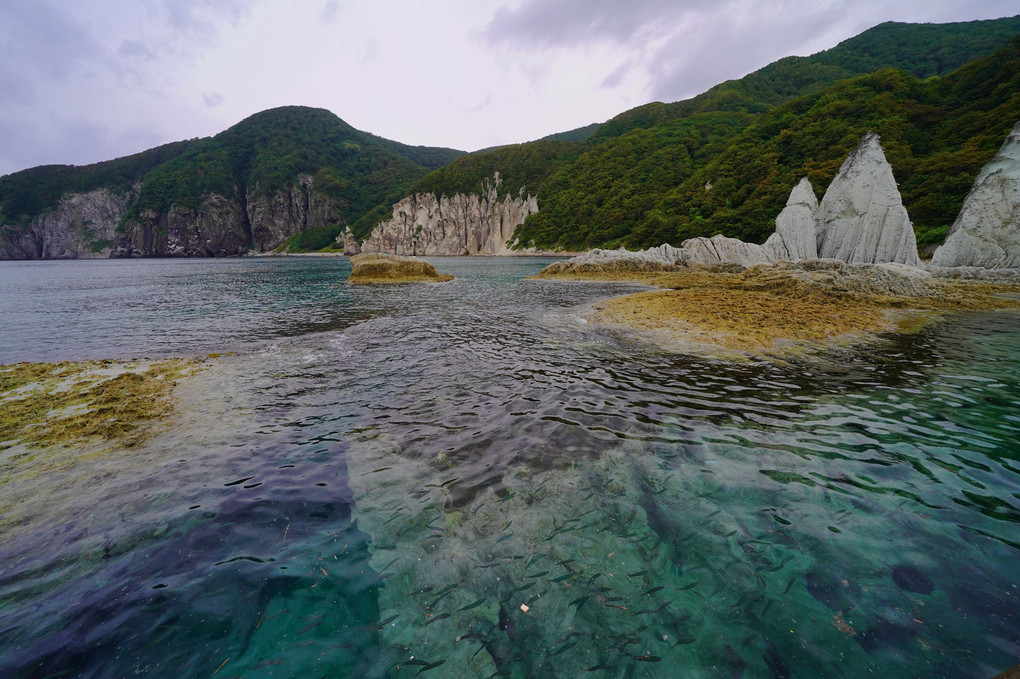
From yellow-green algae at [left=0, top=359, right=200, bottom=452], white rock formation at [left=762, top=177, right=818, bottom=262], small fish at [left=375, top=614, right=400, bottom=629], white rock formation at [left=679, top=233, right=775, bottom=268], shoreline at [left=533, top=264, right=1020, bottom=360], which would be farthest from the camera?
white rock formation at [left=679, top=233, right=775, bottom=268]

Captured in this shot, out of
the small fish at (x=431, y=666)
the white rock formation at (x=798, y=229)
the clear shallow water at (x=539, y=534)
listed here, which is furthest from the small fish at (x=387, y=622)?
the white rock formation at (x=798, y=229)

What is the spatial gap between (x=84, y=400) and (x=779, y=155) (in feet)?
320

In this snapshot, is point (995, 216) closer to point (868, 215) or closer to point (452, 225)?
point (868, 215)

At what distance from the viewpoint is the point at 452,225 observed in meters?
158

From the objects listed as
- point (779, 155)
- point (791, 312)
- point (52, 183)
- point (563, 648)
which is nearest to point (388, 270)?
point (791, 312)

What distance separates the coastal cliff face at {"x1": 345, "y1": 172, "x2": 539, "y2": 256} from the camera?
150875mm

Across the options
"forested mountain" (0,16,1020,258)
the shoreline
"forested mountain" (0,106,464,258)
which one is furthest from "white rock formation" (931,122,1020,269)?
"forested mountain" (0,106,464,258)

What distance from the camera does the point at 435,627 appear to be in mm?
3814

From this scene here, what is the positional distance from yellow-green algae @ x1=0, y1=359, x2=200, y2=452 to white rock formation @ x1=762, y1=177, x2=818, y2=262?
2104 inches

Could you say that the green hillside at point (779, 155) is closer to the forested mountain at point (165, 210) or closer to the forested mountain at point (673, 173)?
the forested mountain at point (673, 173)

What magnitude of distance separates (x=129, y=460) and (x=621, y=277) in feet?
147

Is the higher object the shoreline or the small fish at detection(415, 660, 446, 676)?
the shoreline

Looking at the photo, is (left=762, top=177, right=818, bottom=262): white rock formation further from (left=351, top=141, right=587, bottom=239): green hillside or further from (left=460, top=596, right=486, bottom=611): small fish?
(left=351, top=141, right=587, bottom=239): green hillside

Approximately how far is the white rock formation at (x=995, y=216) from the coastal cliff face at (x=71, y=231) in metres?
277
